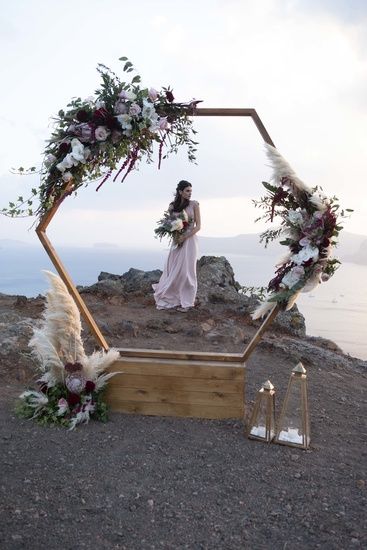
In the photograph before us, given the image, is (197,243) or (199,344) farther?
(197,243)

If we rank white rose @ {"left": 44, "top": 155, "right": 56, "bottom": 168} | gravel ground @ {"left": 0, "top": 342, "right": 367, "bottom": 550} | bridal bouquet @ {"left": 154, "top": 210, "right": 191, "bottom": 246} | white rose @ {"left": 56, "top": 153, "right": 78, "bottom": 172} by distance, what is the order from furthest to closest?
bridal bouquet @ {"left": 154, "top": 210, "right": 191, "bottom": 246} → white rose @ {"left": 44, "top": 155, "right": 56, "bottom": 168} → white rose @ {"left": 56, "top": 153, "right": 78, "bottom": 172} → gravel ground @ {"left": 0, "top": 342, "right": 367, "bottom": 550}

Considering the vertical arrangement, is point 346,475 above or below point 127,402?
below

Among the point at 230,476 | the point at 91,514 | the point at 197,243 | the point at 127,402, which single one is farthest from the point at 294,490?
the point at 197,243

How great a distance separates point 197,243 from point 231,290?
1.38 meters

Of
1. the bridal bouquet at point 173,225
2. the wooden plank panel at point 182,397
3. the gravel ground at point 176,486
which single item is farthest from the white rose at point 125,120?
the bridal bouquet at point 173,225

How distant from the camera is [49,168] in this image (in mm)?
5184

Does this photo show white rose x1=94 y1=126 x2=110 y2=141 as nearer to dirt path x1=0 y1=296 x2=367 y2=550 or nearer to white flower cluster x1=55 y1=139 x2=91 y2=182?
white flower cluster x1=55 y1=139 x2=91 y2=182

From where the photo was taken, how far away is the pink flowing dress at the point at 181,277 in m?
10.1

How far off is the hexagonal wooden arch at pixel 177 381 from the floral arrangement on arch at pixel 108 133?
0.15 metres

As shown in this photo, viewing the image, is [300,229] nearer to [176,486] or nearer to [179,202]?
[176,486]

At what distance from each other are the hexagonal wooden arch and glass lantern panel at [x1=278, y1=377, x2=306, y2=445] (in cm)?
49

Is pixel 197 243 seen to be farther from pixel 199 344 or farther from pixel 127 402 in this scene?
pixel 127 402

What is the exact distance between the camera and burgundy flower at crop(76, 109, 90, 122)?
202 inches

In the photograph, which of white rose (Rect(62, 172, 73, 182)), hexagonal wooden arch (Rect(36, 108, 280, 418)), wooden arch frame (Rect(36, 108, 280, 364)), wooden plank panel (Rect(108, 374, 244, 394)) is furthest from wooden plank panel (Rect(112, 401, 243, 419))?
white rose (Rect(62, 172, 73, 182))
